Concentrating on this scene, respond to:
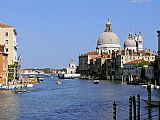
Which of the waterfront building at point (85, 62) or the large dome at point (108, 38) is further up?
the large dome at point (108, 38)

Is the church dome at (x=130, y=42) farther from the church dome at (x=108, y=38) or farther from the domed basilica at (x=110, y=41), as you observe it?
the church dome at (x=108, y=38)

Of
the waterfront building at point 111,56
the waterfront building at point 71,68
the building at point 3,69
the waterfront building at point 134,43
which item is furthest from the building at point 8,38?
the waterfront building at point 71,68

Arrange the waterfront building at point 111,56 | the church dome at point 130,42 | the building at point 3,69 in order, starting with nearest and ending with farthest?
the building at point 3,69 → the waterfront building at point 111,56 → the church dome at point 130,42

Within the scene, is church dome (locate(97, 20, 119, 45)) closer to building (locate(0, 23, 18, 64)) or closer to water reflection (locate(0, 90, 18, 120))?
building (locate(0, 23, 18, 64))

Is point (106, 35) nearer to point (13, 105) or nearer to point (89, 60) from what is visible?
point (89, 60)

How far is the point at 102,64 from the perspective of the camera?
13275 cm

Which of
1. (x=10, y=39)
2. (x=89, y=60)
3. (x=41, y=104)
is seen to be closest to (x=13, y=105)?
(x=41, y=104)

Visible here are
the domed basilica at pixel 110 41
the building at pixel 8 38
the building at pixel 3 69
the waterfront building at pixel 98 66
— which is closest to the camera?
the building at pixel 3 69

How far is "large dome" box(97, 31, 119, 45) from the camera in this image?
153 meters

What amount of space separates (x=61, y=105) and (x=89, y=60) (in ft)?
371

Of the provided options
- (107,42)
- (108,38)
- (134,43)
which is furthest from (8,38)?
(108,38)

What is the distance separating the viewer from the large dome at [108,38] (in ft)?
502

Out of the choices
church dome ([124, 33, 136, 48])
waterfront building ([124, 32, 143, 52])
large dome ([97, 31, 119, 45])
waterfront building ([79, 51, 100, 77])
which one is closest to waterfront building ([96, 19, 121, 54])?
large dome ([97, 31, 119, 45])

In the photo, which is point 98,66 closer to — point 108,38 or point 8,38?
point 108,38
